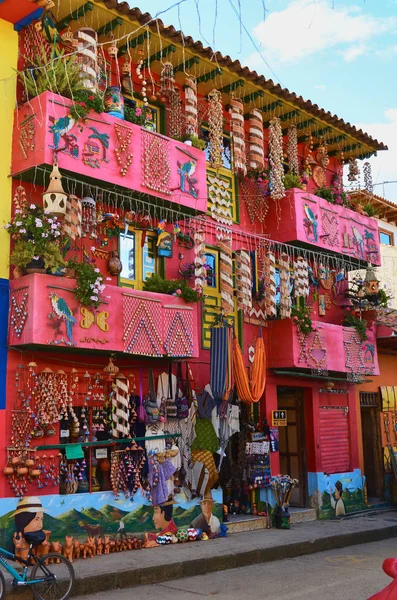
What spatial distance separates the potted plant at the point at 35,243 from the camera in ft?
33.6

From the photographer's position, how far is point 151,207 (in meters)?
12.6

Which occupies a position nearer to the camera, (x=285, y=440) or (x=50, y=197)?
(x=50, y=197)

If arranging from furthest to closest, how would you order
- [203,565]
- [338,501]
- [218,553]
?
[338,501] < [218,553] < [203,565]

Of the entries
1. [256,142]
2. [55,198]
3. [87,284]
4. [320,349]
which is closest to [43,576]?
[87,284]

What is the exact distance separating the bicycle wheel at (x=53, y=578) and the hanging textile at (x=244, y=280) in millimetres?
6595

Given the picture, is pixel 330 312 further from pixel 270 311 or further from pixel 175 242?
pixel 175 242

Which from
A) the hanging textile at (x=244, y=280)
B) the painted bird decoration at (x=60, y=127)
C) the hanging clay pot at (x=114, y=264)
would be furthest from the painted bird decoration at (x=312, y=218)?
the painted bird decoration at (x=60, y=127)

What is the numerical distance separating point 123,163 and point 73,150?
104cm

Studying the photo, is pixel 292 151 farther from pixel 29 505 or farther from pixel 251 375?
pixel 29 505

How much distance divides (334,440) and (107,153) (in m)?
9.40

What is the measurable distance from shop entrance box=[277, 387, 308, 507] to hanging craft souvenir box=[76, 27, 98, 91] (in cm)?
877

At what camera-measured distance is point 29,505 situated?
393 inches

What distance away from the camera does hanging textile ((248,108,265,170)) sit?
14.5m

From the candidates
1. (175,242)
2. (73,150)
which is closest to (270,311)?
(175,242)
